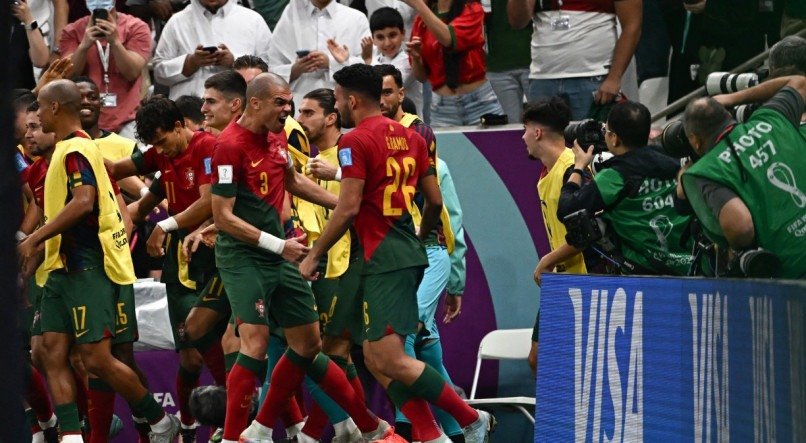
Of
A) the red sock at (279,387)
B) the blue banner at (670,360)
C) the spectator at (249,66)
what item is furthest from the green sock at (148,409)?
the blue banner at (670,360)

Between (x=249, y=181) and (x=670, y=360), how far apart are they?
3601 mm

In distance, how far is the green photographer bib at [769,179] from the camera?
21.1 feet

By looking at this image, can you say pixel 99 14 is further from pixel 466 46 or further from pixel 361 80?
pixel 361 80

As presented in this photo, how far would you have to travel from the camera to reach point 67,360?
884 centimetres

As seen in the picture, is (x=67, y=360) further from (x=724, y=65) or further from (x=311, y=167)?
(x=724, y=65)

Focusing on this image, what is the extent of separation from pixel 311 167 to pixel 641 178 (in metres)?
2.21

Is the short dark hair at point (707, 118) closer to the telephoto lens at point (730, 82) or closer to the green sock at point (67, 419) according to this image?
the telephoto lens at point (730, 82)

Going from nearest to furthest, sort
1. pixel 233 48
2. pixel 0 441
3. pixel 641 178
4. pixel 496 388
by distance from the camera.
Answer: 1. pixel 0 441
2. pixel 641 178
3. pixel 496 388
4. pixel 233 48

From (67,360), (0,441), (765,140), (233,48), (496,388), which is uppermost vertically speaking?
(0,441)

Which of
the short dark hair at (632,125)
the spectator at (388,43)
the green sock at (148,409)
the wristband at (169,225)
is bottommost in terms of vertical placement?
the green sock at (148,409)

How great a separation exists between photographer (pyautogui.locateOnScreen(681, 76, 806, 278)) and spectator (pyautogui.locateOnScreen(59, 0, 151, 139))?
6804 mm

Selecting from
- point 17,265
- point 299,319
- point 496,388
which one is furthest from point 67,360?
point 17,265

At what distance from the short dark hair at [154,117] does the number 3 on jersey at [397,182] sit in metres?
1.99

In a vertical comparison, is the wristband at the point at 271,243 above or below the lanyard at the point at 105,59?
above
